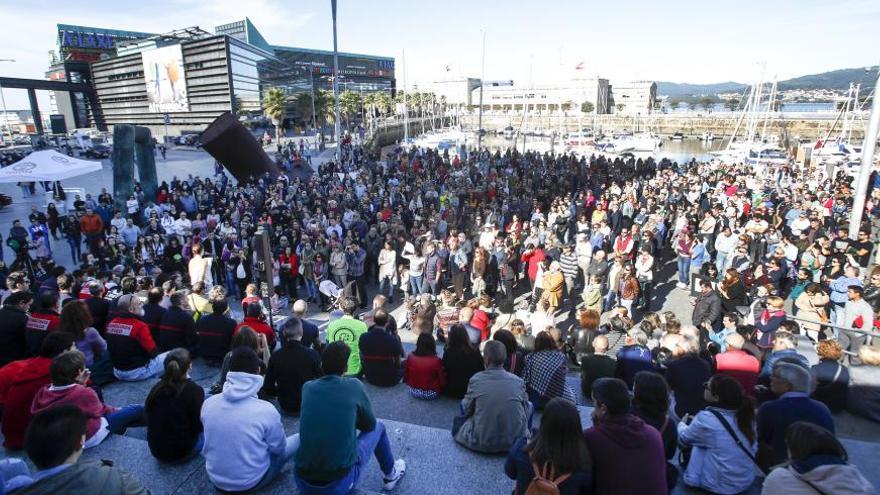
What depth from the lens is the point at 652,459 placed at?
8.64ft

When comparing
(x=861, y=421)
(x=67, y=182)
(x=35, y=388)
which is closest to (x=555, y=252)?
(x=861, y=421)

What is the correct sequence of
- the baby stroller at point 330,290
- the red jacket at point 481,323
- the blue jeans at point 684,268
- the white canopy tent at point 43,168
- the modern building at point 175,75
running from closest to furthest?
the red jacket at point 481,323
the baby stroller at point 330,290
the blue jeans at point 684,268
the white canopy tent at point 43,168
the modern building at point 175,75

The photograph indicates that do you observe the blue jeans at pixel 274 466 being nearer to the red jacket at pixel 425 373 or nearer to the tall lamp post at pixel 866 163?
the red jacket at pixel 425 373

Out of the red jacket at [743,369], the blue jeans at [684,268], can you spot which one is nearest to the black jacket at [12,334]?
the red jacket at [743,369]

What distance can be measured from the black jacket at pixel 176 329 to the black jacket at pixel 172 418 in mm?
2363

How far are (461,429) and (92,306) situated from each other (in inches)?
198

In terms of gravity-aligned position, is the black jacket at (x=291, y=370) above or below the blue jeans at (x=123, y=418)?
above

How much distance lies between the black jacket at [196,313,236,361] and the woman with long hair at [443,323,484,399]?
2.69m

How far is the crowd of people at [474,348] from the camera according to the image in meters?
2.77

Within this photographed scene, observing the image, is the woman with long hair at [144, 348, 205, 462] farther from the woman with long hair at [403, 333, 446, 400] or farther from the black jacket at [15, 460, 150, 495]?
the woman with long hair at [403, 333, 446, 400]

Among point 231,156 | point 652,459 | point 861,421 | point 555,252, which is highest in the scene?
point 231,156

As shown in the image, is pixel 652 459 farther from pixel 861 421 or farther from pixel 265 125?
pixel 265 125

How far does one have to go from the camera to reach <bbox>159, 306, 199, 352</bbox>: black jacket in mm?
5750

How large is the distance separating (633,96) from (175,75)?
4510 inches
